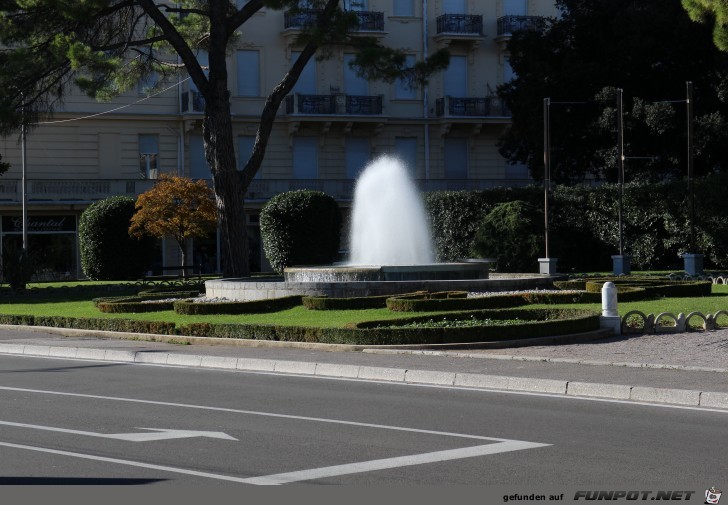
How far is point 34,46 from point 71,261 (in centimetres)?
2206

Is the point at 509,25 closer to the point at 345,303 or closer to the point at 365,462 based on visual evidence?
the point at 345,303

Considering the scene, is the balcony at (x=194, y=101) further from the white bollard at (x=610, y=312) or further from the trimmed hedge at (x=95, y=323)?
the white bollard at (x=610, y=312)

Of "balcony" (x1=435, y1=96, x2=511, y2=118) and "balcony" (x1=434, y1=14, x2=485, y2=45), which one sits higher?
"balcony" (x1=434, y1=14, x2=485, y2=45)

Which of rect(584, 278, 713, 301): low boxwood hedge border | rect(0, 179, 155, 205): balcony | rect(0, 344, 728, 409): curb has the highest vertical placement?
rect(0, 179, 155, 205): balcony

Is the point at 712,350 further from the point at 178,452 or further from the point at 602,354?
the point at 178,452

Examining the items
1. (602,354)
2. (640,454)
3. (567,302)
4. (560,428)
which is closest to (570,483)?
(640,454)

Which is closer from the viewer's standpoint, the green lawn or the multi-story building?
the green lawn

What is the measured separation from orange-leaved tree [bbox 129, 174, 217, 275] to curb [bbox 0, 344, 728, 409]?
2337 cm

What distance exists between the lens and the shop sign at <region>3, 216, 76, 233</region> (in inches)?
2051

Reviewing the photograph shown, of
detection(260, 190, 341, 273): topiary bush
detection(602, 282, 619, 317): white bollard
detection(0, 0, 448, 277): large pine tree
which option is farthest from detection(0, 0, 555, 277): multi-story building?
detection(602, 282, 619, 317): white bollard

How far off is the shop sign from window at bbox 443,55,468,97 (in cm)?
1916

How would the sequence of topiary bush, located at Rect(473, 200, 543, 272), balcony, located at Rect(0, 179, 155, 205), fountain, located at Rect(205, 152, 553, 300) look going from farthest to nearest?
balcony, located at Rect(0, 179, 155, 205) → topiary bush, located at Rect(473, 200, 543, 272) → fountain, located at Rect(205, 152, 553, 300)

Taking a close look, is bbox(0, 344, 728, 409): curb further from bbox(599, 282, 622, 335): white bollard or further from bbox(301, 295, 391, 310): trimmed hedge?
bbox(301, 295, 391, 310): trimmed hedge

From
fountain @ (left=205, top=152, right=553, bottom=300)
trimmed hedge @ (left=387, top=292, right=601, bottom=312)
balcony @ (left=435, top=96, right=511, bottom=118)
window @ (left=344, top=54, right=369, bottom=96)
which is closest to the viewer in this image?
trimmed hedge @ (left=387, top=292, right=601, bottom=312)
